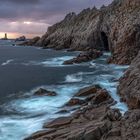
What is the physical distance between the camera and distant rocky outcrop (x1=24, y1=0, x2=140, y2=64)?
74.0 meters

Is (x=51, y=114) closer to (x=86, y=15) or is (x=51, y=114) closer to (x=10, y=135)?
(x=10, y=135)

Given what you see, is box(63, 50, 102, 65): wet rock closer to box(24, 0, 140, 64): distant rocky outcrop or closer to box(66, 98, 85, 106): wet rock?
box(24, 0, 140, 64): distant rocky outcrop

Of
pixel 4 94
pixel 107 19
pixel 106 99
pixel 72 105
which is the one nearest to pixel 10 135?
pixel 72 105

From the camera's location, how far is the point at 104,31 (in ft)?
368

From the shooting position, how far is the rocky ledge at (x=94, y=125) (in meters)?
23.6

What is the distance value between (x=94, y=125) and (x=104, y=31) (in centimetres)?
8884

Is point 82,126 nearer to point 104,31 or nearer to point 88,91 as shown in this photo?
point 88,91

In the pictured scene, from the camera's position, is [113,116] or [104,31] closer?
[113,116]

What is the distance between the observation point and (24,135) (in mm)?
29359

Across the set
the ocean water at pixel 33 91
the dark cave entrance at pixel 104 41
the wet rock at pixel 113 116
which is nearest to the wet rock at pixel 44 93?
the ocean water at pixel 33 91

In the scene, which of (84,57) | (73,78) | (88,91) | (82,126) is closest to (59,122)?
(82,126)

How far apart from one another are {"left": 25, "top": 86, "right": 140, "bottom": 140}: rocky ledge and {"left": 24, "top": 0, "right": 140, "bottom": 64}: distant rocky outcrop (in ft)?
128

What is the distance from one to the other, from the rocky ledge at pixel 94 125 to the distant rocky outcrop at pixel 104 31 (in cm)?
3908

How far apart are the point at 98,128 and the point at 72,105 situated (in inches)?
524
